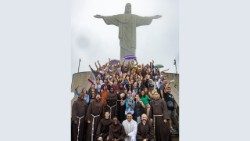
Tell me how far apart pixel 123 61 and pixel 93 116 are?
6.49 feet

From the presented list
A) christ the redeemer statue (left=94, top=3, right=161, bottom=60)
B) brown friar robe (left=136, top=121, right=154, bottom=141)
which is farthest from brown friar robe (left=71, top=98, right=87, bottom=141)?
christ the redeemer statue (left=94, top=3, right=161, bottom=60)

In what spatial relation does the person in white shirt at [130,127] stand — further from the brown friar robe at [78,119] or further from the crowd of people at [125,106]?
the brown friar robe at [78,119]

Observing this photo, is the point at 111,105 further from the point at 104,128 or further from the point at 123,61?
the point at 123,61

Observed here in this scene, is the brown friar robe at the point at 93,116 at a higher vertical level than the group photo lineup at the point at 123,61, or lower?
lower

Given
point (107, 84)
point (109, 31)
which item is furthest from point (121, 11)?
point (107, 84)

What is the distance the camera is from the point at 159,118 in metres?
23.8

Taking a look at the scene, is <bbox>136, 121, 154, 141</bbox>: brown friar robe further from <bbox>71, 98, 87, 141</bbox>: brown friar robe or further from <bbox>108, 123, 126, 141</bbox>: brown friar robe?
<bbox>71, 98, 87, 141</bbox>: brown friar robe

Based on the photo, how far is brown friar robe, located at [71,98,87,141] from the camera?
945 inches

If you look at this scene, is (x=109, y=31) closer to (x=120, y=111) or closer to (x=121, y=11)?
(x=121, y=11)

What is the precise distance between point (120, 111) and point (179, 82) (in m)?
2.08

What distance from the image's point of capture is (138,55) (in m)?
24.4

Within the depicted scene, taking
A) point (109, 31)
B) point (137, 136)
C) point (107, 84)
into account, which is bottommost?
point (137, 136)

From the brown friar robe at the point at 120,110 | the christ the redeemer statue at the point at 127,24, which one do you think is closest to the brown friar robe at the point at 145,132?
the brown friar robe at the point at 120,110

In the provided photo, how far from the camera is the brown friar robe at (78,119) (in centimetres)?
2400
